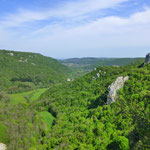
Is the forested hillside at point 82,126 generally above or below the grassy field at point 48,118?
above

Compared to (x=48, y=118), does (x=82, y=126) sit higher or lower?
higher

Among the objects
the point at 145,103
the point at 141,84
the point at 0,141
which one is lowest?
the point at 0,141

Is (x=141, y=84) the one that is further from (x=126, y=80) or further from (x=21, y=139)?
(x=21, y=139)

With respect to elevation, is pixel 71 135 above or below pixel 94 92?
below

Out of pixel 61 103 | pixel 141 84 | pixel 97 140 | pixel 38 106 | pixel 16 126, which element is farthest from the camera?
pixel 38 106

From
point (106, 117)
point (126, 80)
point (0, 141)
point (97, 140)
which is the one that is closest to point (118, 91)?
point (126, 80)

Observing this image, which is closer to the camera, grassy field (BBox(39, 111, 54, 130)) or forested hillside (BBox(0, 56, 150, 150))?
forested hillside (BBox(0, 56, 150, 150))

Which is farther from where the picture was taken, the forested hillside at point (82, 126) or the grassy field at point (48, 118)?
the grassy field at point (48, 118)

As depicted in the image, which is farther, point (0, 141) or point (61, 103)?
point (61, 103)

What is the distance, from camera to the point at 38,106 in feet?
314

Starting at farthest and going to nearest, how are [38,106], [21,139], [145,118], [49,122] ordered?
[38,106], [49,122], [21,139], [145,118]

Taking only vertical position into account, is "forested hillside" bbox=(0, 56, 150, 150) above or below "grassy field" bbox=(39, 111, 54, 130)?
above

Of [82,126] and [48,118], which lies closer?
[82,126]

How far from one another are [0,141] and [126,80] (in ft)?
197
